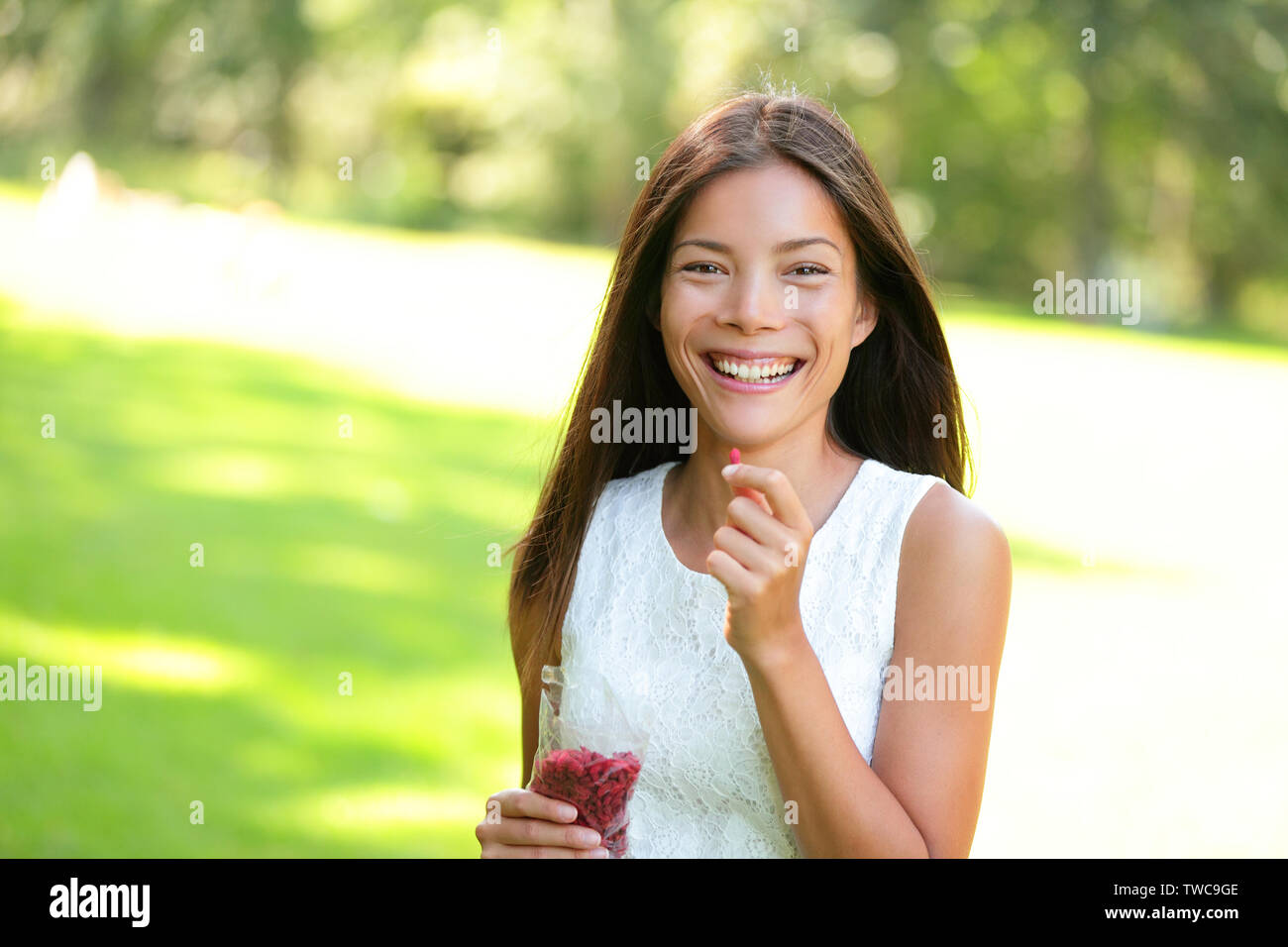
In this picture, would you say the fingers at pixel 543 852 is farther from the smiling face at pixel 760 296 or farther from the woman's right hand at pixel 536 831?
the smiling face at pixel 760 296

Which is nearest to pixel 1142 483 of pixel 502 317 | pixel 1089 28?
pixel 502 317

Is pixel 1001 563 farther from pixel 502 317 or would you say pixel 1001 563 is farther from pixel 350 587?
pixel 502 317

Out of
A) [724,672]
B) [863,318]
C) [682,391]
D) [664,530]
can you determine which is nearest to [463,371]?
[682,391]

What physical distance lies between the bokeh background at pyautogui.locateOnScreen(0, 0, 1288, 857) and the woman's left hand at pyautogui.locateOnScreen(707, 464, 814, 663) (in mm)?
968

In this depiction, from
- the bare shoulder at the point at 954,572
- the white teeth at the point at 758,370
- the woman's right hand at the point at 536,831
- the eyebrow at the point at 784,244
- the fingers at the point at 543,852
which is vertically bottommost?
the fingers at the point at 543,852

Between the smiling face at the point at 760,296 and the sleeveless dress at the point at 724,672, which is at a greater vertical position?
the smiling face at the point at 760,296

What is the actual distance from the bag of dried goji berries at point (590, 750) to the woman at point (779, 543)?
33 millimetres

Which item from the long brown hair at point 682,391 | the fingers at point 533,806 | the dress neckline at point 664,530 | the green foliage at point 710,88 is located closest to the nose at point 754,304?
the long brown hair at point 682,391

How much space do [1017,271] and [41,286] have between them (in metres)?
26.7

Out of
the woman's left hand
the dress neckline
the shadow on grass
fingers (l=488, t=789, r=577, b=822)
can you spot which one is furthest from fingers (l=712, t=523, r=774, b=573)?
the shadow on grass

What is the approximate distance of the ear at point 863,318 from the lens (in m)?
2.56

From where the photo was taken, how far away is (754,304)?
7.66ft

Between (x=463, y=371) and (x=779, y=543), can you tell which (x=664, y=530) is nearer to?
(x=779, y=543)
